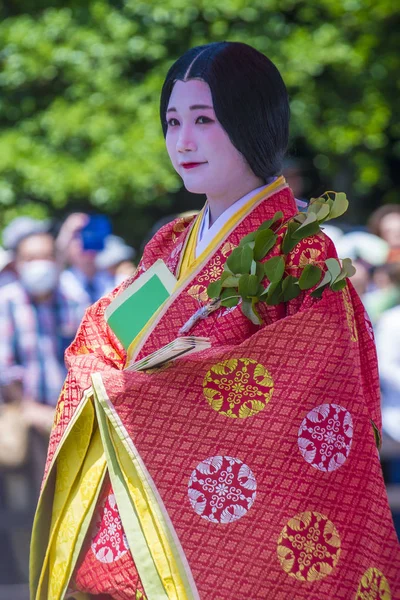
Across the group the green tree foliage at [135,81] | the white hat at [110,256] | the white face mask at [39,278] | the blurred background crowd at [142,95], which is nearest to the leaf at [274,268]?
the white face mask at [39,278]

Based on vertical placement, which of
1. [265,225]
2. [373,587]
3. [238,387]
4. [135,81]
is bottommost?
[373,587]

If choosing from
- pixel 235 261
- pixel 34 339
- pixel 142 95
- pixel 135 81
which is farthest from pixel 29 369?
pixel 135 81

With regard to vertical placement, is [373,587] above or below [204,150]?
below

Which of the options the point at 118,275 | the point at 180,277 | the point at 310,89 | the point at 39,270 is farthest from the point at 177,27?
the point at 180,277

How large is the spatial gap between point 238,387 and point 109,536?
458 mm

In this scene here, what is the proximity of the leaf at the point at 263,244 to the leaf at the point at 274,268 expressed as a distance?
5 cm

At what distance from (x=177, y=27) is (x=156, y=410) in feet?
28.1

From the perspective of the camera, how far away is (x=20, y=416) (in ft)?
17.7

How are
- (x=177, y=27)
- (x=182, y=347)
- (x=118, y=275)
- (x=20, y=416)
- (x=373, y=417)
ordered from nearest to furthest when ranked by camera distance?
(x=182, y=347) < (x=373, y=417) < (x=20, y=416) < (x=118, y=275) < (x=177, y=27)

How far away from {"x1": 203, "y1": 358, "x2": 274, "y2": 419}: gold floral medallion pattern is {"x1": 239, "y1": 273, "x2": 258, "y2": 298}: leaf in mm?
157

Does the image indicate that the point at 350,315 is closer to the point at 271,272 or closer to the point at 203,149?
the point at 271,272

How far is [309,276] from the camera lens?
263cm

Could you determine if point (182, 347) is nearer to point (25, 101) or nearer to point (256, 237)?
point (256, 237)

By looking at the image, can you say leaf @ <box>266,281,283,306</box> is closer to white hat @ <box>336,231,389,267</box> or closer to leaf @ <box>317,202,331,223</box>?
leaf @ <box>317,202,331,223</box>
